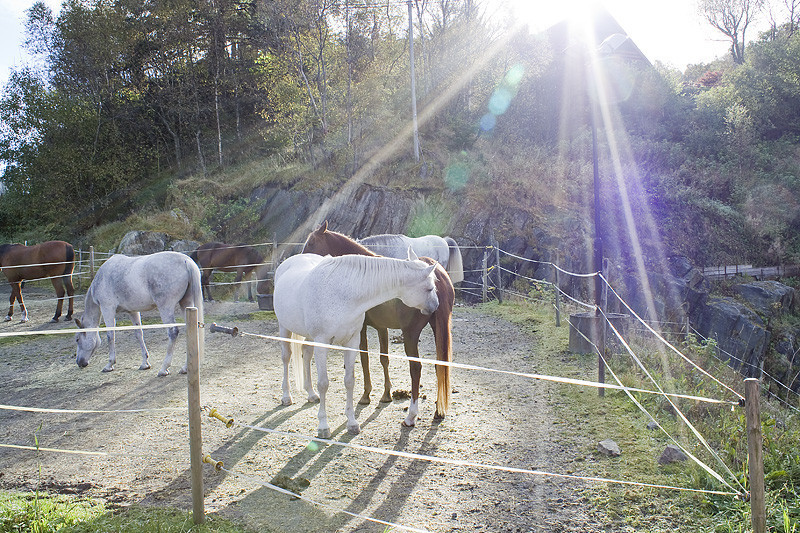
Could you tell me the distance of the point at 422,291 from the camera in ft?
14.6

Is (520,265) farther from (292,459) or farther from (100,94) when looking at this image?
(100,94)

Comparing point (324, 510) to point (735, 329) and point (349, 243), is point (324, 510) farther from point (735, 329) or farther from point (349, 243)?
point (735, 329)

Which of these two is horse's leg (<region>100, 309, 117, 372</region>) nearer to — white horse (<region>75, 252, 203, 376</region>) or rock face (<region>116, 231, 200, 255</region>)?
white horse (<region>75, 252, 203, 376</region>)

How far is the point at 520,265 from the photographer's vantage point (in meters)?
15.2

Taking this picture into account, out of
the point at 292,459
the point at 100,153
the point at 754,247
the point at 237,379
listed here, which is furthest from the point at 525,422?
the point at 100,153

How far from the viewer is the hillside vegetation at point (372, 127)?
1867 centimetres

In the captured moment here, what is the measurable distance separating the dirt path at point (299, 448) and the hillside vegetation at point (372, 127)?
37.1 feet

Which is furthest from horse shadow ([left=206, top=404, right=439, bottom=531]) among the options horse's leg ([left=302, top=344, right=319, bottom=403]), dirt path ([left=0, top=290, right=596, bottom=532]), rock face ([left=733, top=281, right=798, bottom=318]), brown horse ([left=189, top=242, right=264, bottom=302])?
rock face ([left=733, top=281, right=798, bottom=318])

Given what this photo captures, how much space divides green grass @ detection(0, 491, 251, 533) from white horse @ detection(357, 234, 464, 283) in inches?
306

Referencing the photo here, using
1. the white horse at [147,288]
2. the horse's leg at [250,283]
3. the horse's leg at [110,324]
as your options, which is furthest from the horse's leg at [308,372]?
the horse's leg at [250,283]

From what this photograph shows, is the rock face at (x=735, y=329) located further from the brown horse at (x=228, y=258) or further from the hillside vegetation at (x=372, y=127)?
the brown horse at (x=228, y=258)

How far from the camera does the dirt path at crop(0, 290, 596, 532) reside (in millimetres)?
3275

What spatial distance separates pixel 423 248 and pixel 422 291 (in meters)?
7.49

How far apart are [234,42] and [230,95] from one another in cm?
257
